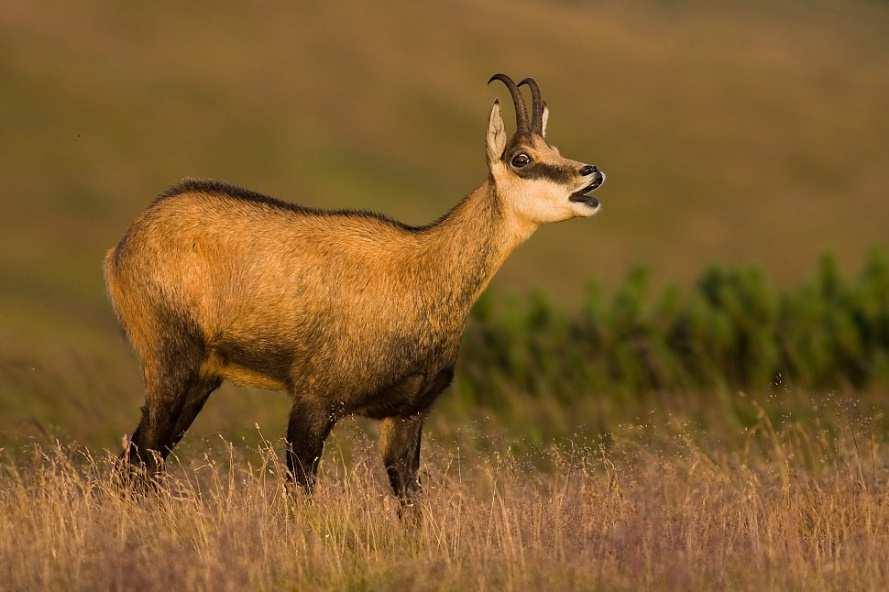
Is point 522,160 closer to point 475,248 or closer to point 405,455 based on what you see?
point 475,248

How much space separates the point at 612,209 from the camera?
260 feet

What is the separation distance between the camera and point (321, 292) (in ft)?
33.7

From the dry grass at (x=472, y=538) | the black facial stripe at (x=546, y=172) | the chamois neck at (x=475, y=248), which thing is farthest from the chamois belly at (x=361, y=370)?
the black facial stripe at (x=546, y=172)

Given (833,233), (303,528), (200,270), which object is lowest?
(303,528)

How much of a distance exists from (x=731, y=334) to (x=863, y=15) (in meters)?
145

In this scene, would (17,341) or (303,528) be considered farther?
(17,341)

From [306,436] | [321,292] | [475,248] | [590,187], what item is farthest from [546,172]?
[306,436]

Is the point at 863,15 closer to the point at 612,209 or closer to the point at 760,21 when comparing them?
the point at 760,21

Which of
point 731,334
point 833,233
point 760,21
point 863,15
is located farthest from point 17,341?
point 863,15

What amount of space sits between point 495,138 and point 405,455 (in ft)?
8.04

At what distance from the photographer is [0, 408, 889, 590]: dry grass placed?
789 cm

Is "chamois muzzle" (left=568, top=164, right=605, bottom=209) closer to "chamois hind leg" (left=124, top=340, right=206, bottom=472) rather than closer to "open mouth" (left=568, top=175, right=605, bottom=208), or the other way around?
"open mouth" (left=568, top=175, right=605, bottom=208)

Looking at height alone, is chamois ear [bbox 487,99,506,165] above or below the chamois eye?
above

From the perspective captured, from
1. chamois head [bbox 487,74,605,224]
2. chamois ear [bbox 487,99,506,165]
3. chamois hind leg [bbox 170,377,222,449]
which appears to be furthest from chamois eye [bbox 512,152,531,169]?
chamois hind leg [bbox 170,377,222,449]
